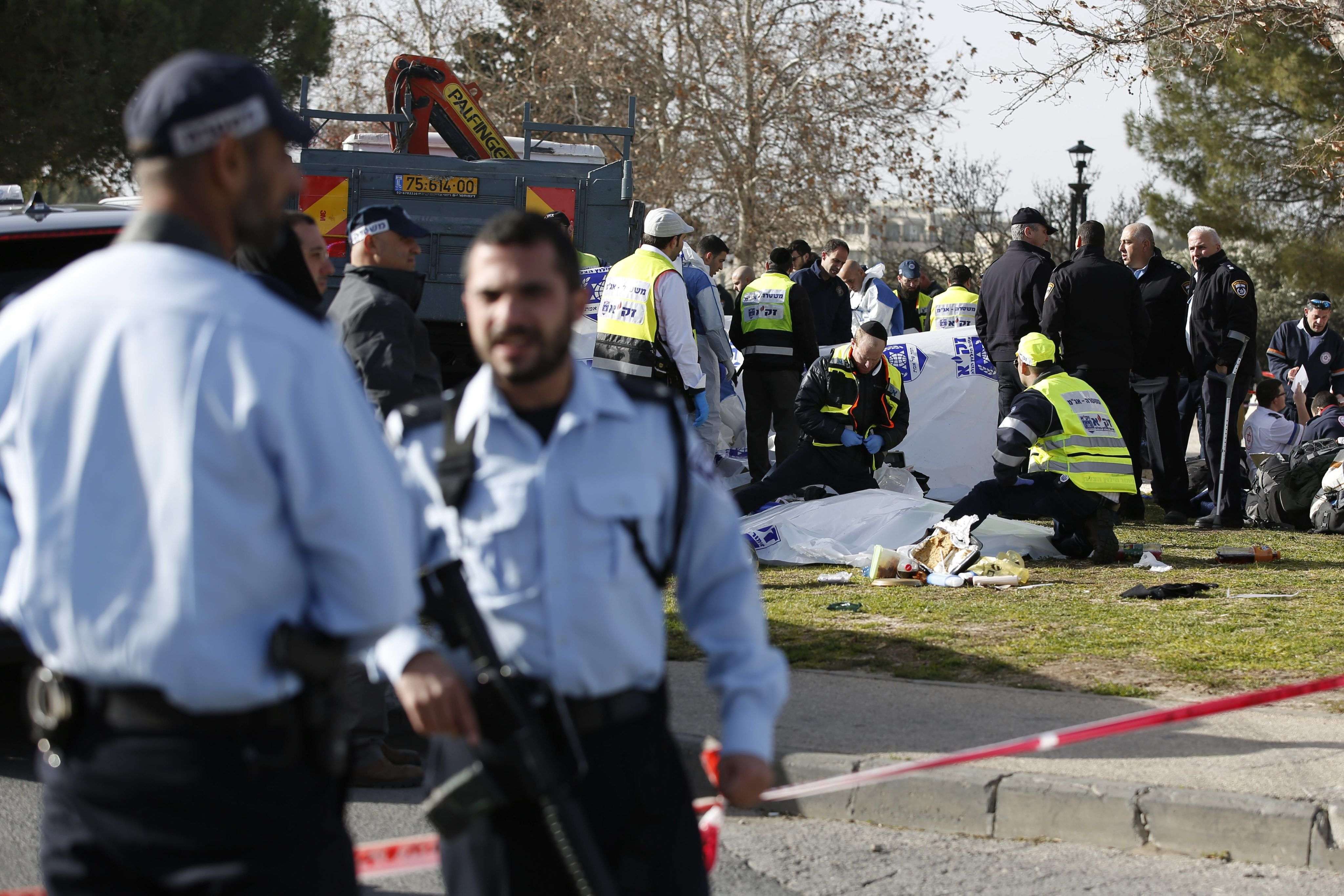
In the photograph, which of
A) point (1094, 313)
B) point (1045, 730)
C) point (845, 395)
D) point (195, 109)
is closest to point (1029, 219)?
point (1094, 313)

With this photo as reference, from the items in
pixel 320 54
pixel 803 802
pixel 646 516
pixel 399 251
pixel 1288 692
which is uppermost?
pixel 320 54

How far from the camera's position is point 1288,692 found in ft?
11.6

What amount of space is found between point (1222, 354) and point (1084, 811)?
686cm


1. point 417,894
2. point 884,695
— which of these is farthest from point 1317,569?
point 417,894

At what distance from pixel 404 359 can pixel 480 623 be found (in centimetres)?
293

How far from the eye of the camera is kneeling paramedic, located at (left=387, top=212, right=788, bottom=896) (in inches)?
91.7

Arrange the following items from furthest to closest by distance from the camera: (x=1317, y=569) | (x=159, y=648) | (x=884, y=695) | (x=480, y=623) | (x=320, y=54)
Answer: (x=320, y=54) → (x=1317, y=569) → (x=884, y=695) → (x=480, y=623) → (x=159, y=648)

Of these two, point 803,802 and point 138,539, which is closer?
point 138,539

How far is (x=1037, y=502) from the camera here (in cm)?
909

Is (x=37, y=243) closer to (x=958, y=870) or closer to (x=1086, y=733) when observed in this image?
(x=958, y=870)

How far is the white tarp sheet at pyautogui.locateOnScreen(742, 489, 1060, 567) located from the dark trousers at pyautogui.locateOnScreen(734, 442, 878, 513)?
176mm

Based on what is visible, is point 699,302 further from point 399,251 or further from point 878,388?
point 399,251

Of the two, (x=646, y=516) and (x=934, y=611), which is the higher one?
(x=646, y=516)

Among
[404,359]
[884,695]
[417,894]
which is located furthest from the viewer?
[884,695]
